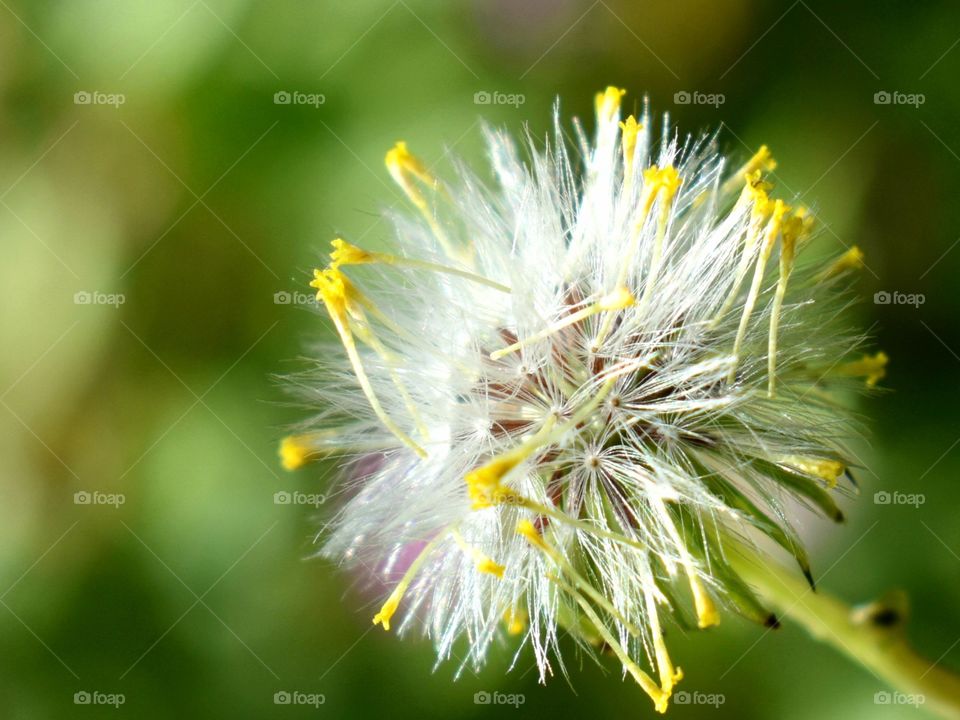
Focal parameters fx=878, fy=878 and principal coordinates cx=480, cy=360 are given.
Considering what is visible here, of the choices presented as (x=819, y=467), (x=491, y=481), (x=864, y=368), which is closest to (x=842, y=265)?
(x=864, y=368)

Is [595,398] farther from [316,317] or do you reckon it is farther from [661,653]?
[316,317]

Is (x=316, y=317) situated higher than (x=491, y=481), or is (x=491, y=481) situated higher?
(x=316, y=317)

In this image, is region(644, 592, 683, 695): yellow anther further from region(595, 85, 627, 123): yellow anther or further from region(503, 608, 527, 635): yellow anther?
region(595, 85, 627, 123): yellow anther

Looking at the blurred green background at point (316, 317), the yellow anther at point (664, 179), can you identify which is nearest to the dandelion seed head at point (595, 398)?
the yellow anther at point (664, 179)

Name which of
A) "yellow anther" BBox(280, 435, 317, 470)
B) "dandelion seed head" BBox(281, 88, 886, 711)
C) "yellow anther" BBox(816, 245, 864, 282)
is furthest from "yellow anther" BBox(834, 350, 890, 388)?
"yellow anther" BBox(280, 435, 317, 470)

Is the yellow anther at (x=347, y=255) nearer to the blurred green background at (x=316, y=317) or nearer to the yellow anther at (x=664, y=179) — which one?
the yellow anther at (x=664, y=179)

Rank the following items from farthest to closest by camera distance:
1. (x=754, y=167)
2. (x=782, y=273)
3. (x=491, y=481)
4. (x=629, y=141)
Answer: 1. (x=754, y=167)
2. (x=629, y=141)
3. (x=782, y=273)
4. (x=491, y=481)
